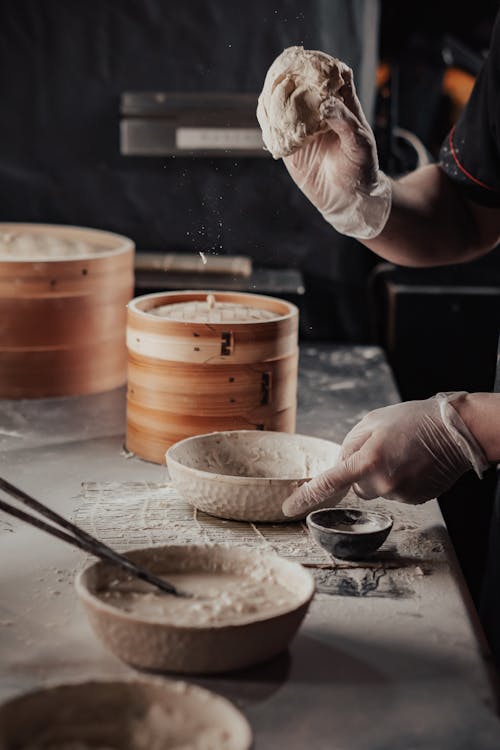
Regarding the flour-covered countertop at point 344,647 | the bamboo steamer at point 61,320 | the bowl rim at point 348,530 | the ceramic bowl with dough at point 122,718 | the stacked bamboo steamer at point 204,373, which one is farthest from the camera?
the bamboo steamer at point 61,320

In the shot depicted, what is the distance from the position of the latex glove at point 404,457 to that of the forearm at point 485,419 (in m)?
0.01

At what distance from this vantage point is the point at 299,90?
1768 mm

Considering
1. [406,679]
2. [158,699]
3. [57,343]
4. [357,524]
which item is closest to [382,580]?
[357,524]

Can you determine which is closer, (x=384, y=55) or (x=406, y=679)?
(x=406, y=679)

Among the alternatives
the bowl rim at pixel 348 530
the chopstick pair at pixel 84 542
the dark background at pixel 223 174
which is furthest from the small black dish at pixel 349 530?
the dark background at pixel 223 174

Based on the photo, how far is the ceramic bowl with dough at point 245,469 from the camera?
163 cm

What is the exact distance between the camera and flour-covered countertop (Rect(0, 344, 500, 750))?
110 centimetres

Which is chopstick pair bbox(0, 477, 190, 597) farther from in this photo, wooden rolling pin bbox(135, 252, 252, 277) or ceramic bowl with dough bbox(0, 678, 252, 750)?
wooden rolling pin bbox(135, 252, 252, 277)

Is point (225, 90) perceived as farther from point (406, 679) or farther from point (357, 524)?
point (406, 679)

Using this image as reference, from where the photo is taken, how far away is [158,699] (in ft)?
3.27

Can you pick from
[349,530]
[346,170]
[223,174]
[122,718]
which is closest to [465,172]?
[346,170]

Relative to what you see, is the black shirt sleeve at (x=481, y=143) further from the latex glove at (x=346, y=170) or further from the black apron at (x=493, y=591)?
the black apron at (x=493, y=591)

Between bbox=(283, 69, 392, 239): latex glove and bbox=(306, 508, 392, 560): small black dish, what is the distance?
0.74 metres

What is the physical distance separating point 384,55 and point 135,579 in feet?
13.2
